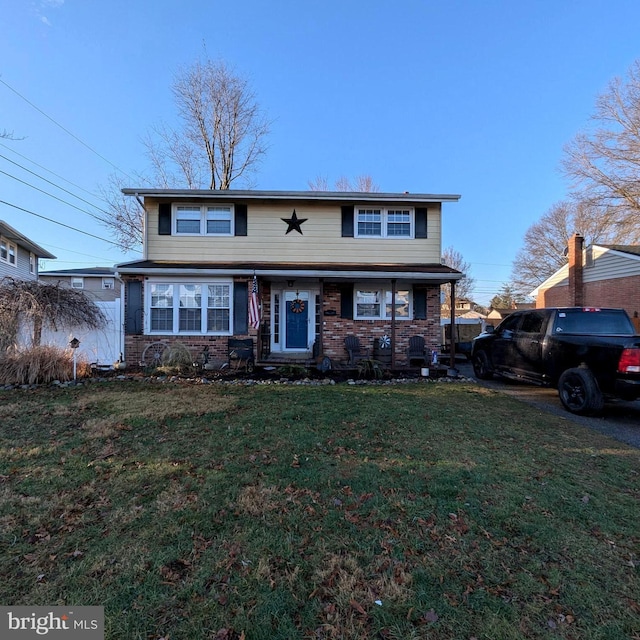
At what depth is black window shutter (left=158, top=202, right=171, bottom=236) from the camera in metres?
11.4

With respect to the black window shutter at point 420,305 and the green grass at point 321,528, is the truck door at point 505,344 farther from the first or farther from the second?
the green grass at point 321,528

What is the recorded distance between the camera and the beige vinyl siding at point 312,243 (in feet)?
37.8

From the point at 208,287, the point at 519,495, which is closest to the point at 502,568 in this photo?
the point at 519,495

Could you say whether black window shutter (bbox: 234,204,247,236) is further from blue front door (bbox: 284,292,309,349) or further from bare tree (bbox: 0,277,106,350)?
bare tree (bbox: 0,277,106,350)

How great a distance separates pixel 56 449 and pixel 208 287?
7.23m

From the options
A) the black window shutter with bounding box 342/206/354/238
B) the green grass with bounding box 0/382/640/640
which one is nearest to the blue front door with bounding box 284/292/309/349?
the black window shutter with bounding box 342/206/354/238

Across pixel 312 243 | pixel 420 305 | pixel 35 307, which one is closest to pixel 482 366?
pixel 420 305

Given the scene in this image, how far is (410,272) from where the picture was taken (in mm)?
10508

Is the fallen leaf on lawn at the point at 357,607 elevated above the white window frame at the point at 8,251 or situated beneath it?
situated beneath

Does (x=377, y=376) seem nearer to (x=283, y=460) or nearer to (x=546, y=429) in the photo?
(x=546, y=429)

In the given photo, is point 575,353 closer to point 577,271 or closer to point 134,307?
point 134,307

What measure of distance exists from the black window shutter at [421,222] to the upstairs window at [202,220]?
6.30 meters

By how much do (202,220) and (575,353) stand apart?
10787 mm

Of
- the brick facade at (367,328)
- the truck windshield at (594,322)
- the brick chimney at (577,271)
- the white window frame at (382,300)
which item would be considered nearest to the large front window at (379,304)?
the white window frame at (382,300)
